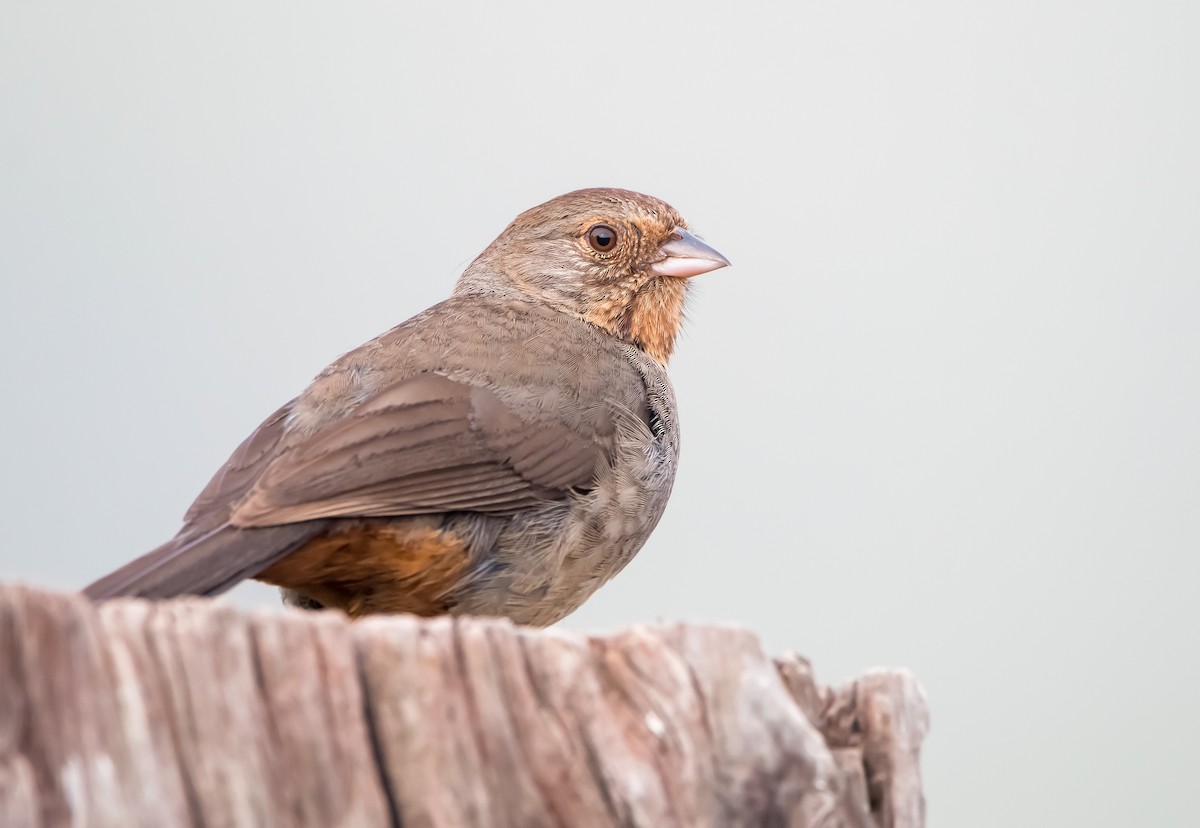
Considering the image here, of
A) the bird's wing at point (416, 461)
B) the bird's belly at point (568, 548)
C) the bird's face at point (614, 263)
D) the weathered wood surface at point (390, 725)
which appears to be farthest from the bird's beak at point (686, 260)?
the weathered wood surface at point (390, 725)

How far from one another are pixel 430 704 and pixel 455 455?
A: 5.77 ft

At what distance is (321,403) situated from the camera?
3.84 meters

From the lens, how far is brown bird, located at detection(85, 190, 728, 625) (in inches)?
127

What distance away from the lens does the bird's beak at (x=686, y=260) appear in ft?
16.5

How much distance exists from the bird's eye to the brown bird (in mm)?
398

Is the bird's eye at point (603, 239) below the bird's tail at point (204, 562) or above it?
above

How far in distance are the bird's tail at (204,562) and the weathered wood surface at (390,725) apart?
38.9 inches

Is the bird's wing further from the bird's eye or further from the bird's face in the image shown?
the bird's eye

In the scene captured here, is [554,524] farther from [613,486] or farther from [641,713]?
[641,713]

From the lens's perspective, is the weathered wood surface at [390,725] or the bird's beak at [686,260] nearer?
the weathered wood surface at [390,725]

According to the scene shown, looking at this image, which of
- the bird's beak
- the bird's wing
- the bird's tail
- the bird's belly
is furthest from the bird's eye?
the bird's tail

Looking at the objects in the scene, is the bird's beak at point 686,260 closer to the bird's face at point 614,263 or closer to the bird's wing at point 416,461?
the bird's face at point 614,263

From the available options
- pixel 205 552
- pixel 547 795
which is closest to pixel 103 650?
pixel 547 795

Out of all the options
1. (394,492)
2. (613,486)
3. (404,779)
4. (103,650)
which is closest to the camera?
(103,650)
